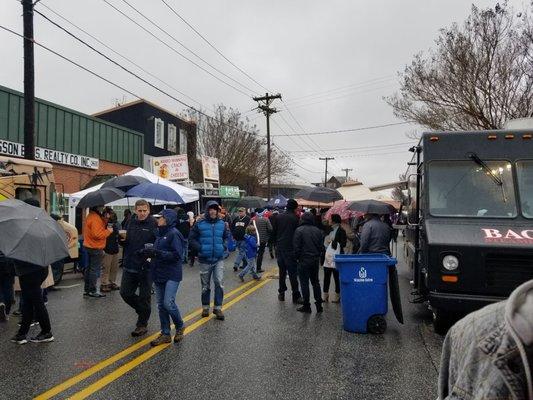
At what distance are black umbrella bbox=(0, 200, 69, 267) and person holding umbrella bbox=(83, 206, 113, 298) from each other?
3596 mm

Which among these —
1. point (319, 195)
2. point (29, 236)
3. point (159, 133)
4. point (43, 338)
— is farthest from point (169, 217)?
point (159, 133)

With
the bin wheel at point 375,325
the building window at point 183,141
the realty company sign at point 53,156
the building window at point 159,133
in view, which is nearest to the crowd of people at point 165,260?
the bin wheel at point 375,325

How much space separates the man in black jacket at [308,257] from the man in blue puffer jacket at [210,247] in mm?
1369

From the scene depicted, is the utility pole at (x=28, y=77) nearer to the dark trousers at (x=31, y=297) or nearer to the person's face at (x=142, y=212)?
the person's face at (x=142, y=212)

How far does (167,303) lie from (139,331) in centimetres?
78

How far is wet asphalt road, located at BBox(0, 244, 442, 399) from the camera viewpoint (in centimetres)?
479

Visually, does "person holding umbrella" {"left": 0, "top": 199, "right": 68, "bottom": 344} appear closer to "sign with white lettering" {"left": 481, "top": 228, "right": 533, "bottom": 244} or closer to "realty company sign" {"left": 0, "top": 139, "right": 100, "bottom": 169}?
"sign with white lettering" {"left": 481, "top": 228, "right": 533, "bottom": 244}

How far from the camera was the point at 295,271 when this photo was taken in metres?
9.17

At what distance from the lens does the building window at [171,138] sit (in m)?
34.4

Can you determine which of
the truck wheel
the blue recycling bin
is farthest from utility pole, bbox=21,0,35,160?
the truck wheel

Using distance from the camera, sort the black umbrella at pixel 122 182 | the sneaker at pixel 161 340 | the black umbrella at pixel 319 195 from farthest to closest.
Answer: the black umbrella at pixel 319 195
the black umbrella at pixel 122 182
the sneaker at pixel 161 340

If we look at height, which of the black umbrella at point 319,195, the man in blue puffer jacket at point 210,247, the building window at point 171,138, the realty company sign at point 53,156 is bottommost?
the man in blue puffer jacket at point 210,247

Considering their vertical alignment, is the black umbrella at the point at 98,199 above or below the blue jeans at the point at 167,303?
above

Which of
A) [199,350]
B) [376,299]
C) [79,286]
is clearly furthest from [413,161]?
[79,286]
